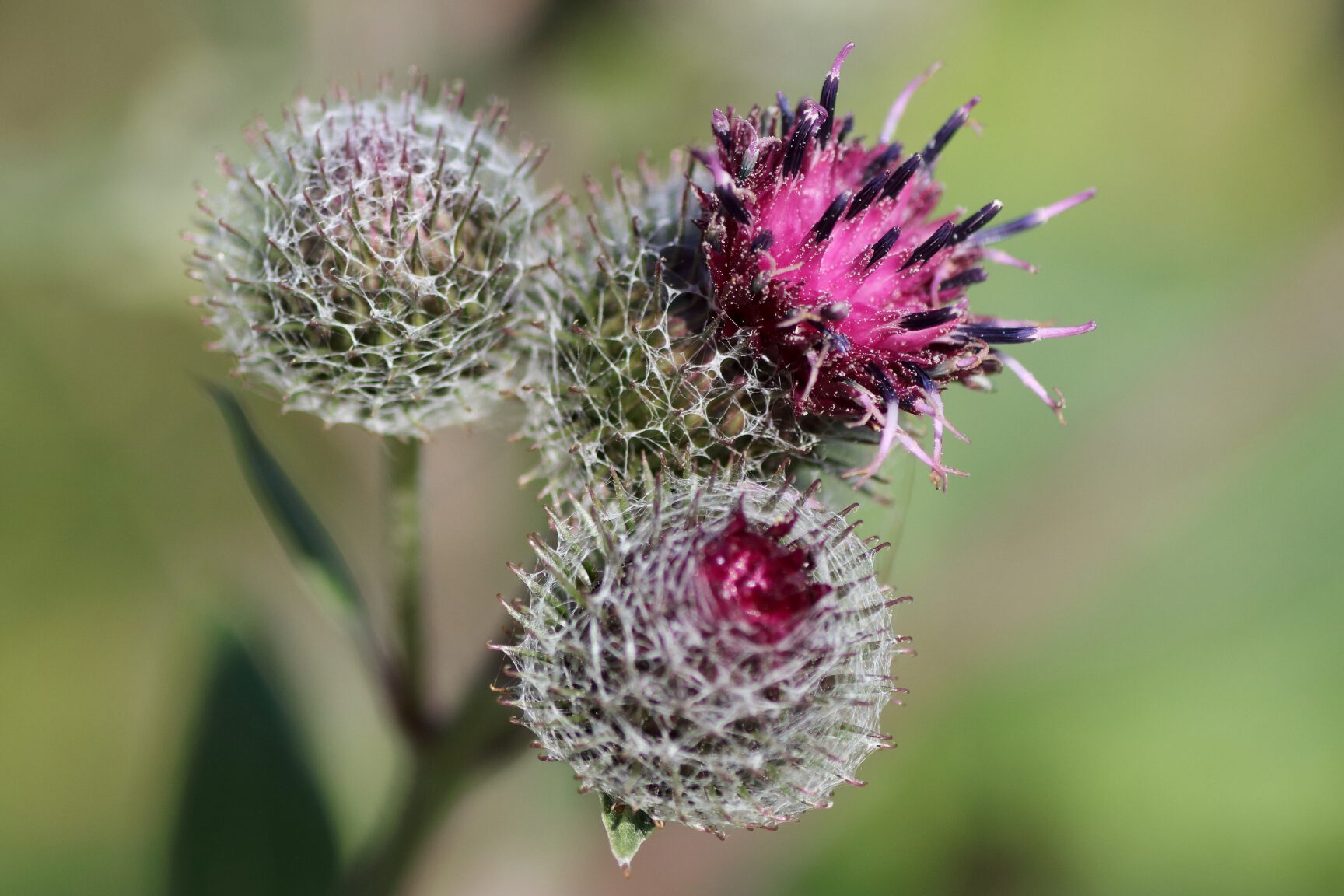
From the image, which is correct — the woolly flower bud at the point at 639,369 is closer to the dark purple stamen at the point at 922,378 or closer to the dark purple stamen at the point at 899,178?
the dark purple stamen at the point at 922,378

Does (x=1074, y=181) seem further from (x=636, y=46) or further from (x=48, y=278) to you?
(x=48, y=278)

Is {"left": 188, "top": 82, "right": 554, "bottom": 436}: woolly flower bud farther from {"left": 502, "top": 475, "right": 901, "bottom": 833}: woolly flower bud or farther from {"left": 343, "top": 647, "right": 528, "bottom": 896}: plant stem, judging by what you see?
{"left": 343, "top": 647, "right": 528, "bottom": 896}: plant stem

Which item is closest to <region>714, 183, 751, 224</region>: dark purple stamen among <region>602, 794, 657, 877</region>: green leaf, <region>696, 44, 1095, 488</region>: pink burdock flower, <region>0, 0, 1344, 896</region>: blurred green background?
<region>696, 44, 1095, 488</region>: pink burdock flower

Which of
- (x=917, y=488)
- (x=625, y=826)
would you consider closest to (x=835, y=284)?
(x=625, y=826)

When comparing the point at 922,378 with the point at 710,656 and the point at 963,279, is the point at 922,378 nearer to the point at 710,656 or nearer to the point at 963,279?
the point at 963,279

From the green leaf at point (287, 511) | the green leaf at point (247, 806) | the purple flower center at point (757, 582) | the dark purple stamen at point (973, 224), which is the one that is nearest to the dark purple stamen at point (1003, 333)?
the dark purple stamen at point (973, 224)

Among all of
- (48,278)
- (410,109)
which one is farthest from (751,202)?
(48,278)
